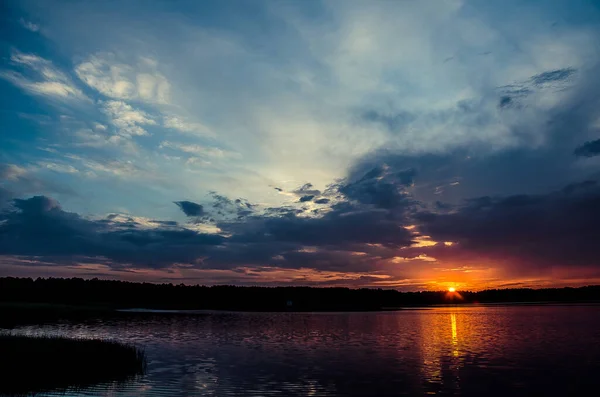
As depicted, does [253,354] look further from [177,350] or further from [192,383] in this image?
[192,383]

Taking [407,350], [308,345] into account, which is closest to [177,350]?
[308,345]

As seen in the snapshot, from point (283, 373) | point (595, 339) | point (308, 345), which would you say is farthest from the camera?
point (595, 339)

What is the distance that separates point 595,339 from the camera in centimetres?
5822

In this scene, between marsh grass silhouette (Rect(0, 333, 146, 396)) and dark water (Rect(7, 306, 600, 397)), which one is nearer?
marsh grass silhouette (Rect(0, 333, 146, 396))

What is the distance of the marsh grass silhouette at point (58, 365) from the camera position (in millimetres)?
28500

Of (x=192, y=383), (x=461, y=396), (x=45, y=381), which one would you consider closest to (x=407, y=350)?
(x=461, y=396)

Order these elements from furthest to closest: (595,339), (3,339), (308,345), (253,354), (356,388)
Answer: (595,339) < (308,345) < (253,354) < (3,339) < (356,388)

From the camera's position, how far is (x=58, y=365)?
3244 cm

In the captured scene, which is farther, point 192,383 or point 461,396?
point 192,383

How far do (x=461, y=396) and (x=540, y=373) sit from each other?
11420 millimetres

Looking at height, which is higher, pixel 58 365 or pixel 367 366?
pixel 58 365

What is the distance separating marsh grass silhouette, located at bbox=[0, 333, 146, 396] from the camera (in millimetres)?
28500

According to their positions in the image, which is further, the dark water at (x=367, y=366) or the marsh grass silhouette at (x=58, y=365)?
the dark water at (x=367, y=366)

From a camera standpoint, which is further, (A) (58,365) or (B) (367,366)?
(B) (367,366)
